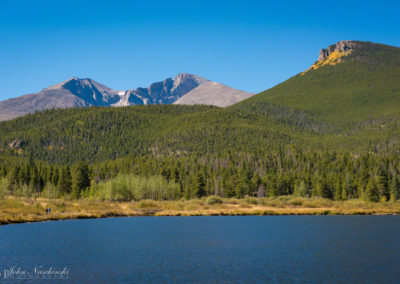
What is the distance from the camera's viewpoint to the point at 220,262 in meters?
48.0

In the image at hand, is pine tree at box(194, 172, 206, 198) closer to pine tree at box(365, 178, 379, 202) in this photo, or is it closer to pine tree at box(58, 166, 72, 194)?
pine tree at box(58, 166, 72, 194)

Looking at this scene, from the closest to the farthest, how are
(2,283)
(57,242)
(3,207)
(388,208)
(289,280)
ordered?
1. (2,283)
2. (289,280)
3. (57,242)
4. (3,207)
5. (388,208)

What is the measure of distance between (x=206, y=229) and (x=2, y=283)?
165ft

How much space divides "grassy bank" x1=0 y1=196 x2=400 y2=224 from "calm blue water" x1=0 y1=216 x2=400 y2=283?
74.1 ft

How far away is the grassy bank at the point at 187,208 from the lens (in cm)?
10538

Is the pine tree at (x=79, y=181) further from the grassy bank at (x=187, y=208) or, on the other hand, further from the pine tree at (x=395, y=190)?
the pine tree at (x=395, y=190)

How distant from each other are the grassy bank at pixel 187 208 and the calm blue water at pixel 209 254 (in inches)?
889

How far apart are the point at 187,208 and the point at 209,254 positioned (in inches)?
3154

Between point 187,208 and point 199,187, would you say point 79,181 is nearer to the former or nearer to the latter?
point 199,187

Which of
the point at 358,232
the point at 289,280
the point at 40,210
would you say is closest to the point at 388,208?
the point at 358,232

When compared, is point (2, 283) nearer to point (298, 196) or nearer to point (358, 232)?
point (358, 232)

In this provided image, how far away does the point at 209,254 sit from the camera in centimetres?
5353

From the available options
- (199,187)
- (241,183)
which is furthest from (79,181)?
(241,183)

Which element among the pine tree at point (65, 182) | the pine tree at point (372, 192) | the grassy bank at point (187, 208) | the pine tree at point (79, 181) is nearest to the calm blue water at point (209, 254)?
the grassy bank at point (187, 208)
